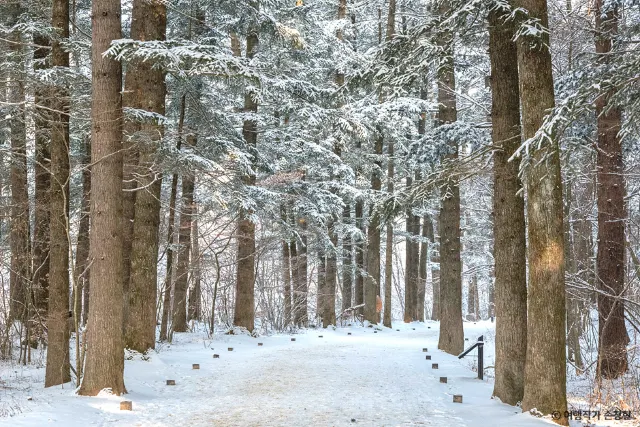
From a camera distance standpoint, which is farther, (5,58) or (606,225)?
(606,225)

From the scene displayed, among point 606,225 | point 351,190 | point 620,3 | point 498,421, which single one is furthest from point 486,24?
point 351,190

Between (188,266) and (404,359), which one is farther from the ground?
(188,266)

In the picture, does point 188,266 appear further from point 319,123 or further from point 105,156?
point 105,156

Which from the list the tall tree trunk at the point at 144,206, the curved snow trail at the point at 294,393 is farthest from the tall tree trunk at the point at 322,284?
the tall tree trunk at the point at 144,206

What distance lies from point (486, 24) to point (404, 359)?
7430 mm

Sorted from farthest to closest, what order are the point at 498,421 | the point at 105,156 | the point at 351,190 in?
the point at 351,190 < the point at 105,156 < the point at 498,421

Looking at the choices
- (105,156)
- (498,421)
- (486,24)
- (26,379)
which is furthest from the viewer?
(26,379)

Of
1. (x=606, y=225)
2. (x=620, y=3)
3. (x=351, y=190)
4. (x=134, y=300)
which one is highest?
(x=620, y=3)

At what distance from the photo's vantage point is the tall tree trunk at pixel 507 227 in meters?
7.51

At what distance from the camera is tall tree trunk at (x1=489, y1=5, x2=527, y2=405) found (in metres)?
7.51

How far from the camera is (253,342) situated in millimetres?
15930

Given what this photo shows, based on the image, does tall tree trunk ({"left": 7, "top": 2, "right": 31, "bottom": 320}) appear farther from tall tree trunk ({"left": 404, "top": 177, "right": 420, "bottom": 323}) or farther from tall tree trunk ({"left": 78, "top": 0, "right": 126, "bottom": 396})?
tall tree trunk ({"left": 404, "top": 177, "right": 420, "bottom": 323})

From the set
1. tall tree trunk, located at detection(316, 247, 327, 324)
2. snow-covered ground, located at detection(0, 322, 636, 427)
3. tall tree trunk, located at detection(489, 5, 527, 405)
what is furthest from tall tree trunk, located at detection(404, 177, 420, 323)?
tall tree trunk, located at detection(489, 5, 527, 405)

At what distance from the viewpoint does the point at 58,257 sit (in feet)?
26.7
